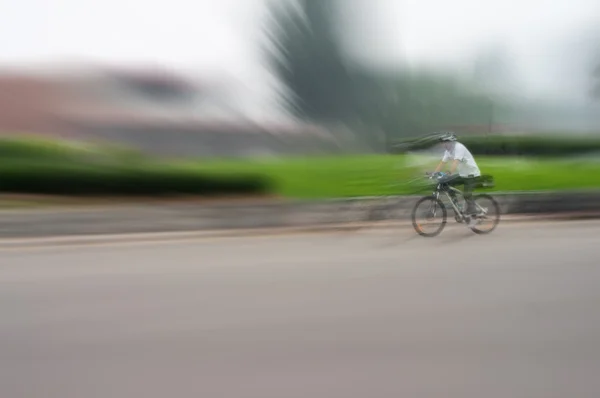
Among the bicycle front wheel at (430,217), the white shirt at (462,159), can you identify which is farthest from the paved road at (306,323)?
the white shirt at (462,159)

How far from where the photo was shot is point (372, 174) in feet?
36.8

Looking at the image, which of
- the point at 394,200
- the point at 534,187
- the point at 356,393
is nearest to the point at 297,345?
the point at 356,393

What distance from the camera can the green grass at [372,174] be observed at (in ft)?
34.0

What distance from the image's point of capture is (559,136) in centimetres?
1745

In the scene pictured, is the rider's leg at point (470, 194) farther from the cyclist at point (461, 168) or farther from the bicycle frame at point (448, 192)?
the bicycle frame at point (448, 192)

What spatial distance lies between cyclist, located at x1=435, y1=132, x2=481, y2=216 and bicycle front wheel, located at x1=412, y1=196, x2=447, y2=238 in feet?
1.22

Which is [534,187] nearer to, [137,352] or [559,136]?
[559,136]

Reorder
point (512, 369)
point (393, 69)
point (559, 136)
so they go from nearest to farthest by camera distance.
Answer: point (512, 369)
point (559, 136)
point (393, 69)

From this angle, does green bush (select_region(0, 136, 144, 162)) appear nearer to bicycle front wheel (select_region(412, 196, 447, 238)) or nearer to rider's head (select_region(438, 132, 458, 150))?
bicycle front wheel (select_region(412, 196, 447, 238))

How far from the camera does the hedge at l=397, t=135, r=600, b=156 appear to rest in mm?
15984

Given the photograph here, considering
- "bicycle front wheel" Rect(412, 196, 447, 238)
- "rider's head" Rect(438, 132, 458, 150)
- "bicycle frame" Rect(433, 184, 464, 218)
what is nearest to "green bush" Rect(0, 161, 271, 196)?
"bicycle front wheel" Rect(412, 196, 447, 238)

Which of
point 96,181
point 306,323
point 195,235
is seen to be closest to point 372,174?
point 195,235

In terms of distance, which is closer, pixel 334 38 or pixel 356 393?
pixel 356 393

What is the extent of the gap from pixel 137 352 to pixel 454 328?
235cm
